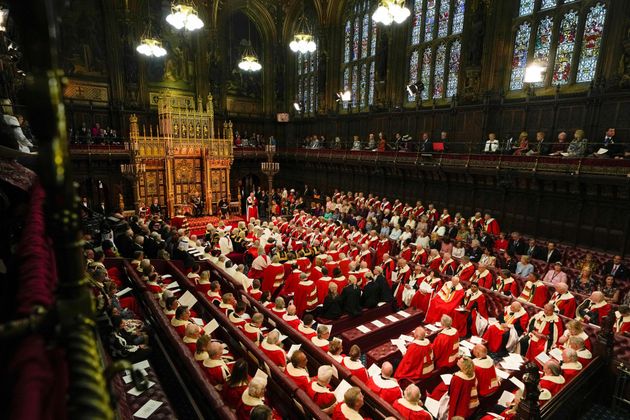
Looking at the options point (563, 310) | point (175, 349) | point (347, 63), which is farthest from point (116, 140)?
point (563, 310)

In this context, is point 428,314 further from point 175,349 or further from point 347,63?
point 347,63

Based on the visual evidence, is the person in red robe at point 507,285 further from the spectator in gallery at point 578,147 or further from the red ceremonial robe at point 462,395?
the spectator in gallery at point 578,147

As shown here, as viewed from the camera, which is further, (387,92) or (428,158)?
(387,92)

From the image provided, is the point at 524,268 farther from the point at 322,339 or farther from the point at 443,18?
the point at 443,18

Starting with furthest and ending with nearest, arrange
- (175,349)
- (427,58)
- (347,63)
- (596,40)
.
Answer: (347,63)
(427,58)
(596,40)
(175,349)

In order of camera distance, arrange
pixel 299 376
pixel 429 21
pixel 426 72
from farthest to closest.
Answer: pixel 426 72
pixel 429 21
pixel 299 376

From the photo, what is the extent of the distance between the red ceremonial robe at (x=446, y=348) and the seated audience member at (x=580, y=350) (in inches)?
77.3

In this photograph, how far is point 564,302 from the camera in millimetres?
8234

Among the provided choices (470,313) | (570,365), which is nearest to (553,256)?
(470,313)

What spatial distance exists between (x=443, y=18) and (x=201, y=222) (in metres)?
17.3

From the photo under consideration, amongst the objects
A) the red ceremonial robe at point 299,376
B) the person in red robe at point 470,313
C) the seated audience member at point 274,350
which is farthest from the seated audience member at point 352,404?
the person in red robe at point 470,313

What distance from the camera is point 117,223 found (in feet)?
35.1

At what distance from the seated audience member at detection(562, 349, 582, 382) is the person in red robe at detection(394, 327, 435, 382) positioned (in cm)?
222

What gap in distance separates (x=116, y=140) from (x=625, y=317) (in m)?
24.8
